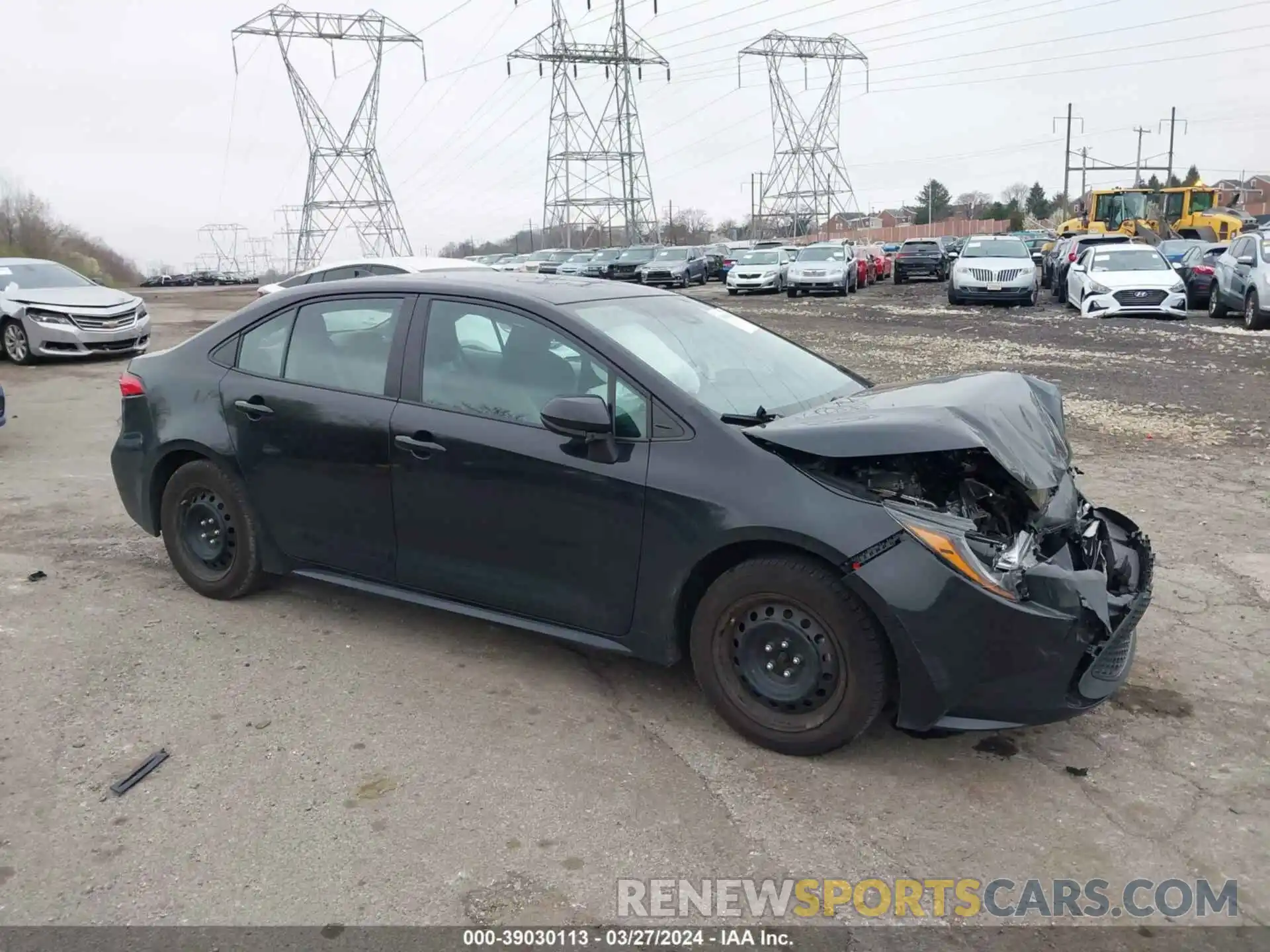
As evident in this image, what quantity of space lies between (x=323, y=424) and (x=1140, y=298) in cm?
1809

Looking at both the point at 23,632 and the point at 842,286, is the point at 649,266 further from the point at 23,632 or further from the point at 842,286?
the point at 23,632

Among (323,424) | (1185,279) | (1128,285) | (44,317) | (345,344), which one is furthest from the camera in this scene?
(1185,279)

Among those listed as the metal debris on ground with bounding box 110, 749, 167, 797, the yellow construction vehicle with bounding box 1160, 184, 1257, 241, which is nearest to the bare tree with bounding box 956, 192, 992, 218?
the yellow construction vehicle with bounding box 1160, 184, 1257, 241

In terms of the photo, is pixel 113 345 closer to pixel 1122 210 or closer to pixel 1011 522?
pixel 1011 522

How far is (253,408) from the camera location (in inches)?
179

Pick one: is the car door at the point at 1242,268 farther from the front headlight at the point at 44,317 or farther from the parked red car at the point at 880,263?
the parked red car at the point at 880,263

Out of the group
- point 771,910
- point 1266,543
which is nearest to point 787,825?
point 771,910

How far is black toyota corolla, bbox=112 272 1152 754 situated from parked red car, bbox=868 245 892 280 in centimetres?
3530

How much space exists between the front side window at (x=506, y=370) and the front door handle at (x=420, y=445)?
0.15 meters

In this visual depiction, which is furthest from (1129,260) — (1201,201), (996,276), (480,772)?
(1201,201)

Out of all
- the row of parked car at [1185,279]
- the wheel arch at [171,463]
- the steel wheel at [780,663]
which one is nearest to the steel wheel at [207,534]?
the wheel arch at [171,463]

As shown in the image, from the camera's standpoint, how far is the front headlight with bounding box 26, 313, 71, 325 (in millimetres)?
14273

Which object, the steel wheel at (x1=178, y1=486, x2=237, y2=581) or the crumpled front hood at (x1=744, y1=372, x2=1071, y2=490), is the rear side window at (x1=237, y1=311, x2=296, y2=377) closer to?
the steel wheel at (x1=178, y1=486, x2=237, y2=581)

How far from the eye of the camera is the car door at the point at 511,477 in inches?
145
